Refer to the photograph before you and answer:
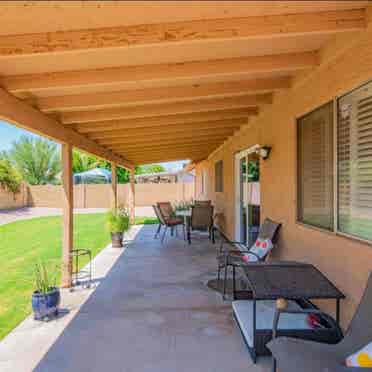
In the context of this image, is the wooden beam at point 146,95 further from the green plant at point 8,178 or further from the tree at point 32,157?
the tree at point 32,157

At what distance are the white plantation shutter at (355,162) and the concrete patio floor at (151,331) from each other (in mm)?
1363

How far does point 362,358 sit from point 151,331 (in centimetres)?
190

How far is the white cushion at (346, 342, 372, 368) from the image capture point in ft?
5.72

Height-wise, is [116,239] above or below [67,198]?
below

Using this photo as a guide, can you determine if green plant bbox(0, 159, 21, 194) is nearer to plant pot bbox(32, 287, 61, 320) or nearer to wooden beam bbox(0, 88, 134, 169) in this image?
wooden beam bbox(0, 88, 134, 169)

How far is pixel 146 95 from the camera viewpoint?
359cm

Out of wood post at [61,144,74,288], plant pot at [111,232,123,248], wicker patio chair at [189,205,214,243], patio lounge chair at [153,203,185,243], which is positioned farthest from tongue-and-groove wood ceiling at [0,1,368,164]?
patio lounge chair at [153,203,185,243]

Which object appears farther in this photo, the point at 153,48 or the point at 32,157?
the point at 32,157

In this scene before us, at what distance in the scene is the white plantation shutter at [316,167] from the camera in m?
3.00

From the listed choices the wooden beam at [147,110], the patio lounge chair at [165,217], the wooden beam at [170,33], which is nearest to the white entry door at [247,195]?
the wooden beam at [147,110]

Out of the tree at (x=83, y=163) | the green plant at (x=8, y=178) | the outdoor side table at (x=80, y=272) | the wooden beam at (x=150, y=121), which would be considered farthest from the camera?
the tree at (x=83, y=163)

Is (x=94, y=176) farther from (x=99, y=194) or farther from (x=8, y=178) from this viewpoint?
(x=8, y=178)

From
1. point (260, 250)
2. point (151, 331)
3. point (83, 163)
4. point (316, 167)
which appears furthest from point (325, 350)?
point (83, 163)

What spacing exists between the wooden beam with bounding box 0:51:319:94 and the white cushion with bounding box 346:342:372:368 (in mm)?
2379
